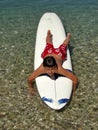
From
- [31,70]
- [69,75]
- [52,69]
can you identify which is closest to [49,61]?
[52,69]

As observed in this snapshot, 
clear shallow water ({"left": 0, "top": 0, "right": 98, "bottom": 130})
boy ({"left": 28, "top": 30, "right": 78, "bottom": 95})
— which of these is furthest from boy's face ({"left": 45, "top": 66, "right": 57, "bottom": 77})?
clear shallow water ({"left": 0, "top": 0, "right": 98, "bottom": 130})

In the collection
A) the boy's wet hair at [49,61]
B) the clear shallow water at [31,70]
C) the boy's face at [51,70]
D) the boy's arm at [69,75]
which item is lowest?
the clear shallow water at [31,70]

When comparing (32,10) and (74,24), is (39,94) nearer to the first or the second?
(74,24)

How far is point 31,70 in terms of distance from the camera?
47.2ft

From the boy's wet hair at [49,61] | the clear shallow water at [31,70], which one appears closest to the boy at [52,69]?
the boy's wet hair at [49,61]

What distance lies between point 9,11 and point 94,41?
10.7 meters

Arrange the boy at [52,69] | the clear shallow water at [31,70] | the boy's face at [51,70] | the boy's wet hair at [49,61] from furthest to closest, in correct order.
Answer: the boy's face at [51,70]
the boy at [52,69]
the boy's wet hair at [49,61]
the clear shallow water at [31,70]

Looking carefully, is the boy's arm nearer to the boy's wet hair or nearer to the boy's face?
the boy's face

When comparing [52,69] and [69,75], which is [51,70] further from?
[69,75]

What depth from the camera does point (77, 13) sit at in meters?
24.5

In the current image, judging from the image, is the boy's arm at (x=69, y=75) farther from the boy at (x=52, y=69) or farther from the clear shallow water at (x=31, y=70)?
the clear shallow water at (x=31, y=70)

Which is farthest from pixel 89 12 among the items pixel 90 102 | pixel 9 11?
pixel 90 102

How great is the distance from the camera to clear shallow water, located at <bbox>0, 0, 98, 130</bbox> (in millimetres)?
10781

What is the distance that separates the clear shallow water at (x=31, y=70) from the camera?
35.4ft
